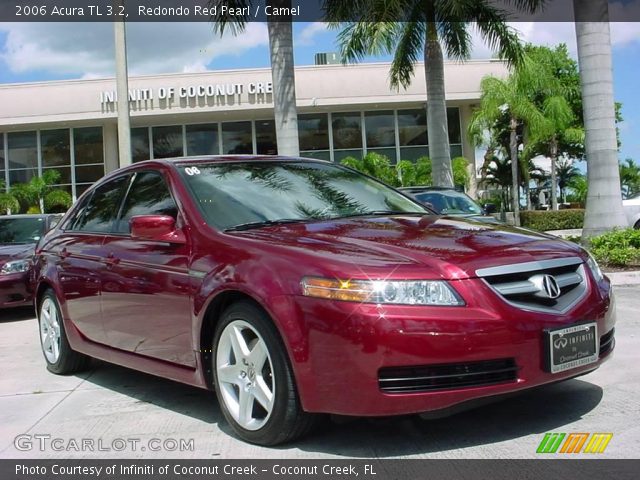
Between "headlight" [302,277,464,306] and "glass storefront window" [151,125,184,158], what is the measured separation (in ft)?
91.6

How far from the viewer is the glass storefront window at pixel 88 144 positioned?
101 feet

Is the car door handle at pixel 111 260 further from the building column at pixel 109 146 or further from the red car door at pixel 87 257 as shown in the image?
the building column at pixel 109 146

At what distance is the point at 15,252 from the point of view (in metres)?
9.38

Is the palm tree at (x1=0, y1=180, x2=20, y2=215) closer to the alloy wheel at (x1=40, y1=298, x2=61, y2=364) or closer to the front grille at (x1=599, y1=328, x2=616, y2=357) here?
the alloy wheel at (x1=40, y1=298, x2=61, y2=364)

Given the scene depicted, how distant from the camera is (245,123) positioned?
3056 centimetres

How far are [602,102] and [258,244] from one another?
906 cm

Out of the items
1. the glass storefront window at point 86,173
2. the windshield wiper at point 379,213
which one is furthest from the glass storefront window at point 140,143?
the windshield wiper at point 379,213

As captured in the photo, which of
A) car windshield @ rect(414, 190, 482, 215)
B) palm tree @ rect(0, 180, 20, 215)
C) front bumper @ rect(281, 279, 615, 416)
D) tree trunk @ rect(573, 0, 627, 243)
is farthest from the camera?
palm tree @ rect(0, 180, 20, 215)

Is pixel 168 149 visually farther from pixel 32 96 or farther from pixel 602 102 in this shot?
pixel 602 102

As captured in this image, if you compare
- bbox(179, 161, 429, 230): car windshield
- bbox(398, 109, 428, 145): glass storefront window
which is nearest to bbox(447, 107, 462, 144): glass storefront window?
bbox(398, 109, 428, 145): glass storefront window

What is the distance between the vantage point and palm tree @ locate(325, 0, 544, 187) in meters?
14.0
